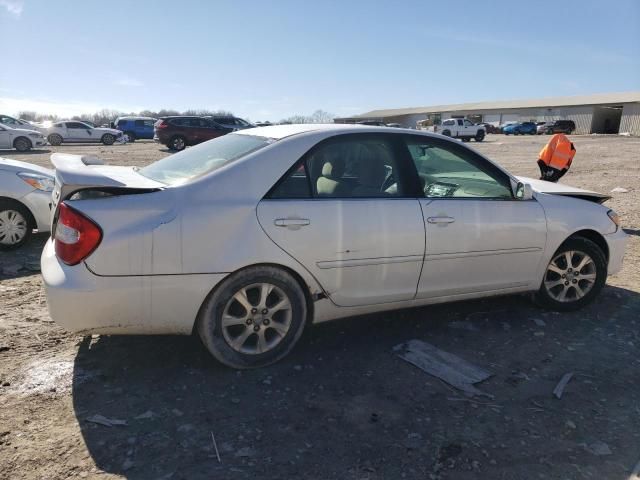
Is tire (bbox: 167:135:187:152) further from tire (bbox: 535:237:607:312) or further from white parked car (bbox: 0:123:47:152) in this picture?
tire (bbox: 535:237:607:312)

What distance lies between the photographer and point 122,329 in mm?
2984

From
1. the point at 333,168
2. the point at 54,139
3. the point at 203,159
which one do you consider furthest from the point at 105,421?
the point at 54,139

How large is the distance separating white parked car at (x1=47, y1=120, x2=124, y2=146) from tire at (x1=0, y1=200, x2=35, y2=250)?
28.0 meters

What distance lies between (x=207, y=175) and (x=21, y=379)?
1.71m

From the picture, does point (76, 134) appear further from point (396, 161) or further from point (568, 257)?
point (568, 257)

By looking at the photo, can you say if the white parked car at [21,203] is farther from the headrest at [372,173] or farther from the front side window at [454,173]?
the front side window at [454,173]

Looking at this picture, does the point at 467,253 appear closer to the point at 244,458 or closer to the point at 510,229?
the point at 510,229

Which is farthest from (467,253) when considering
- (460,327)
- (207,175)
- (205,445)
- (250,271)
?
(205,445)

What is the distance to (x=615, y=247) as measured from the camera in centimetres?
445

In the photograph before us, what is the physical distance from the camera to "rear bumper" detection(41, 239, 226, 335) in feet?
9.31

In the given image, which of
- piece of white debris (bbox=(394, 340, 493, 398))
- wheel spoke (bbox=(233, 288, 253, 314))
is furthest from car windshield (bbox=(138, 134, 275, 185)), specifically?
piece of white debris (bbox=(394, 340, 493, 398))

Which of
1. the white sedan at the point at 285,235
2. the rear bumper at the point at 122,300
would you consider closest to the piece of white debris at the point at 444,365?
the white sedan at the point at 285,235

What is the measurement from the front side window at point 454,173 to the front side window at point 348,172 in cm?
22

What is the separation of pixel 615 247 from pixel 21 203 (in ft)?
20.5
